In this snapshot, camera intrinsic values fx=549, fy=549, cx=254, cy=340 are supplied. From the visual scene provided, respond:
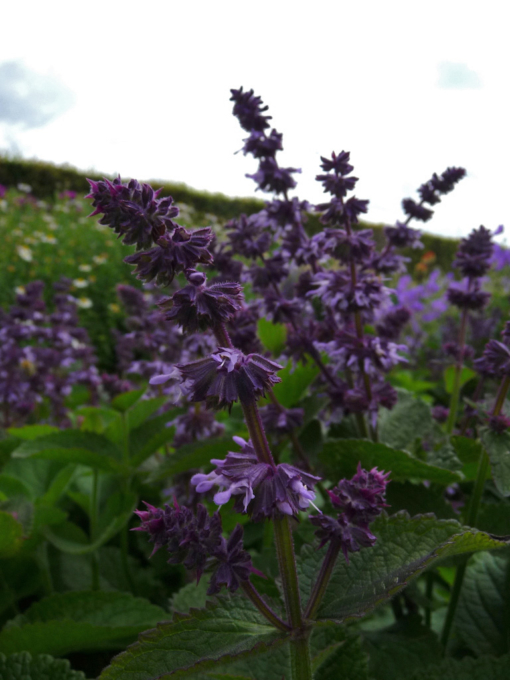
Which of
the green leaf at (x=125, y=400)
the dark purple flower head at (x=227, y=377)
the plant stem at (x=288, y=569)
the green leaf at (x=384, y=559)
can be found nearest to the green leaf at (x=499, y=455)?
the green leaf at (x=384, y=559)

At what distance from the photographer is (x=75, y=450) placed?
1.60 metres

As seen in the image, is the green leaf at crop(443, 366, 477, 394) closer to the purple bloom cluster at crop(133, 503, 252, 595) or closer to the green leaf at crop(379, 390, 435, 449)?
the green leaf at crop(379, 390, 435, 449)

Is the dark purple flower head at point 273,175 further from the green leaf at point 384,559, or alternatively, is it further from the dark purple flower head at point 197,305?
the green leaf at point 384,559

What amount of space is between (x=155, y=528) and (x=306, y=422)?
0.95 metres

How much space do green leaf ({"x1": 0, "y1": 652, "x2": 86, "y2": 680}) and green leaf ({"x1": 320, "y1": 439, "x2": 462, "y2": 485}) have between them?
0.72 meters

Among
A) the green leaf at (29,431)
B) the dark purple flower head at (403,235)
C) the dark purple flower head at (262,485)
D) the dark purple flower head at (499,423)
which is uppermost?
the dark purple flower head at (403,235)

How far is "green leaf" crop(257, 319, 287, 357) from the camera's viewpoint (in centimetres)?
183

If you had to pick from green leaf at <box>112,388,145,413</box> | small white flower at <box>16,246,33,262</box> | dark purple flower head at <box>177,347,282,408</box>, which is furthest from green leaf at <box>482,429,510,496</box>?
small white flower at <box>16,246,33,262</box>

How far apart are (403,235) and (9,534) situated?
133 centimetres

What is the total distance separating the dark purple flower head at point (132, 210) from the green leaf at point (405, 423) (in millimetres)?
1162

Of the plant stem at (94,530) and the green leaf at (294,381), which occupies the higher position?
the green leaf at (294,381)

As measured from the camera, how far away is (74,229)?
10.5m

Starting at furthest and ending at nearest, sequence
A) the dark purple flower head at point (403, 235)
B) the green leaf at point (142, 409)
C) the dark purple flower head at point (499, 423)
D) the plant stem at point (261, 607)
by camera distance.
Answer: the green leaf at point (142, 409) → the dark purple flower head at point (403, 235) → the dark purple flower head at point (499, 423) → the plant stem at point (261, 607)

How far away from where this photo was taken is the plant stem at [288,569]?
0.80m
